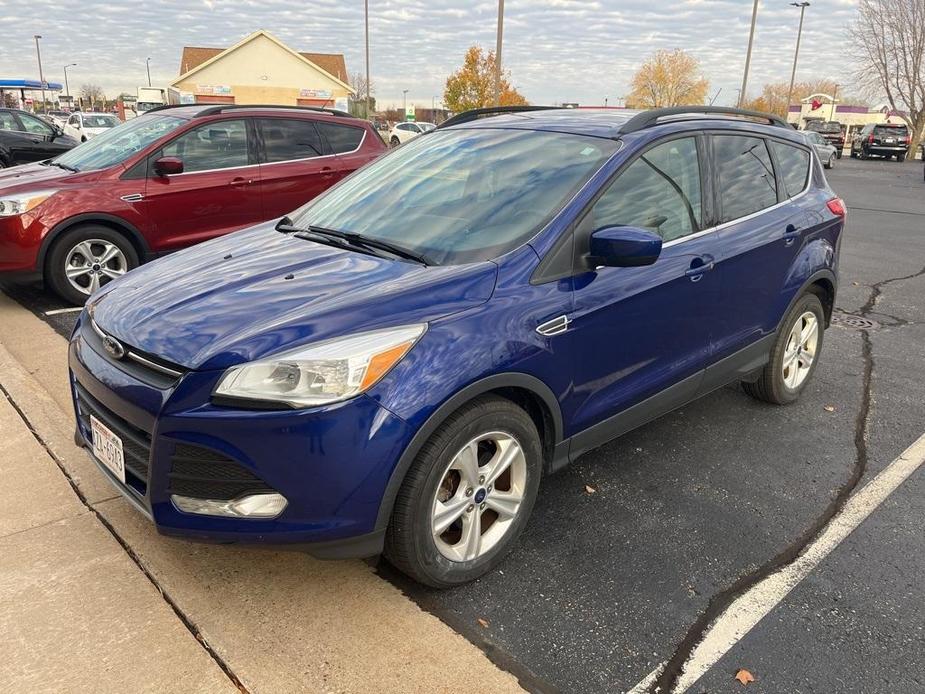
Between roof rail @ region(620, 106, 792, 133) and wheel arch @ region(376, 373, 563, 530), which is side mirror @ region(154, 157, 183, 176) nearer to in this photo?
roof rail @ region(620, 106, 792, 133)

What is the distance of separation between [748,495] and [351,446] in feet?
7.17

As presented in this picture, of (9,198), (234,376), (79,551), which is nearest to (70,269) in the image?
(9,198)

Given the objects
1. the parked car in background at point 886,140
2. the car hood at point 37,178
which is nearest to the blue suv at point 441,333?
the car hood at point 37,178

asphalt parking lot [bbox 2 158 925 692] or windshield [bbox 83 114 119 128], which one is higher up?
windshield [bbox 83 114 119 128]

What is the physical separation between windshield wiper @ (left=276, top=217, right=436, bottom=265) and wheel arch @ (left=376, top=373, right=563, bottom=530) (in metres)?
0.57

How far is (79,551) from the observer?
2.86 meters

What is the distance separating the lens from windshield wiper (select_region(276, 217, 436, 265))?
2.90m

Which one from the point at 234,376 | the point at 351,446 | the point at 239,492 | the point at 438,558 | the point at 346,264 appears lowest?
the point at 438,558

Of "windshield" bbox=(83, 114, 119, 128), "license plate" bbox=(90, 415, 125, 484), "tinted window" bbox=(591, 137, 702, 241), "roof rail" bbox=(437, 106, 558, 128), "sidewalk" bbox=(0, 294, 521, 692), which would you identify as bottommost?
"sidewalk" bbox=(0, 294, 521, 692)

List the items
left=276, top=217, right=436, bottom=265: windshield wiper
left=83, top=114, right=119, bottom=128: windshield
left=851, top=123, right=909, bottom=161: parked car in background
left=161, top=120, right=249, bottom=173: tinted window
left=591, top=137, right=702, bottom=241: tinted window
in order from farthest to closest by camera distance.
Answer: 1. left=851, top=123, right=909, bottom=161: parked car in background
2. left=83, top=114, right=119, bottom=128: windshield
3. left=161, top=120, right=249, bottom=173: tinted window
4. left=591, top=137, right=702, bottom=241: tinted window
5. left=276, top=217, right=436, bottom=265: windshield wiper

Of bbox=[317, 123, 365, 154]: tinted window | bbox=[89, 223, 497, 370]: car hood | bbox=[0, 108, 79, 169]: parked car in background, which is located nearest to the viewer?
bbox=[89, 223, 497, 370]: car hood

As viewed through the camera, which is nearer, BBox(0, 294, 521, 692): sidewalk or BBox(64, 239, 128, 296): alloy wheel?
BBox(0, 294, 521, 692): sidewalk

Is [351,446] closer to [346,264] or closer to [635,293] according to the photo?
[346,264]

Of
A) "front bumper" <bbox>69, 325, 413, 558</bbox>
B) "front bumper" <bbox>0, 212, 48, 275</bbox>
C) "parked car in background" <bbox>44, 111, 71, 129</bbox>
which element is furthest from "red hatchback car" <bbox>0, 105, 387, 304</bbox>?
"parked car in background" <bbox>44, 111, 71, 129</bbox>
